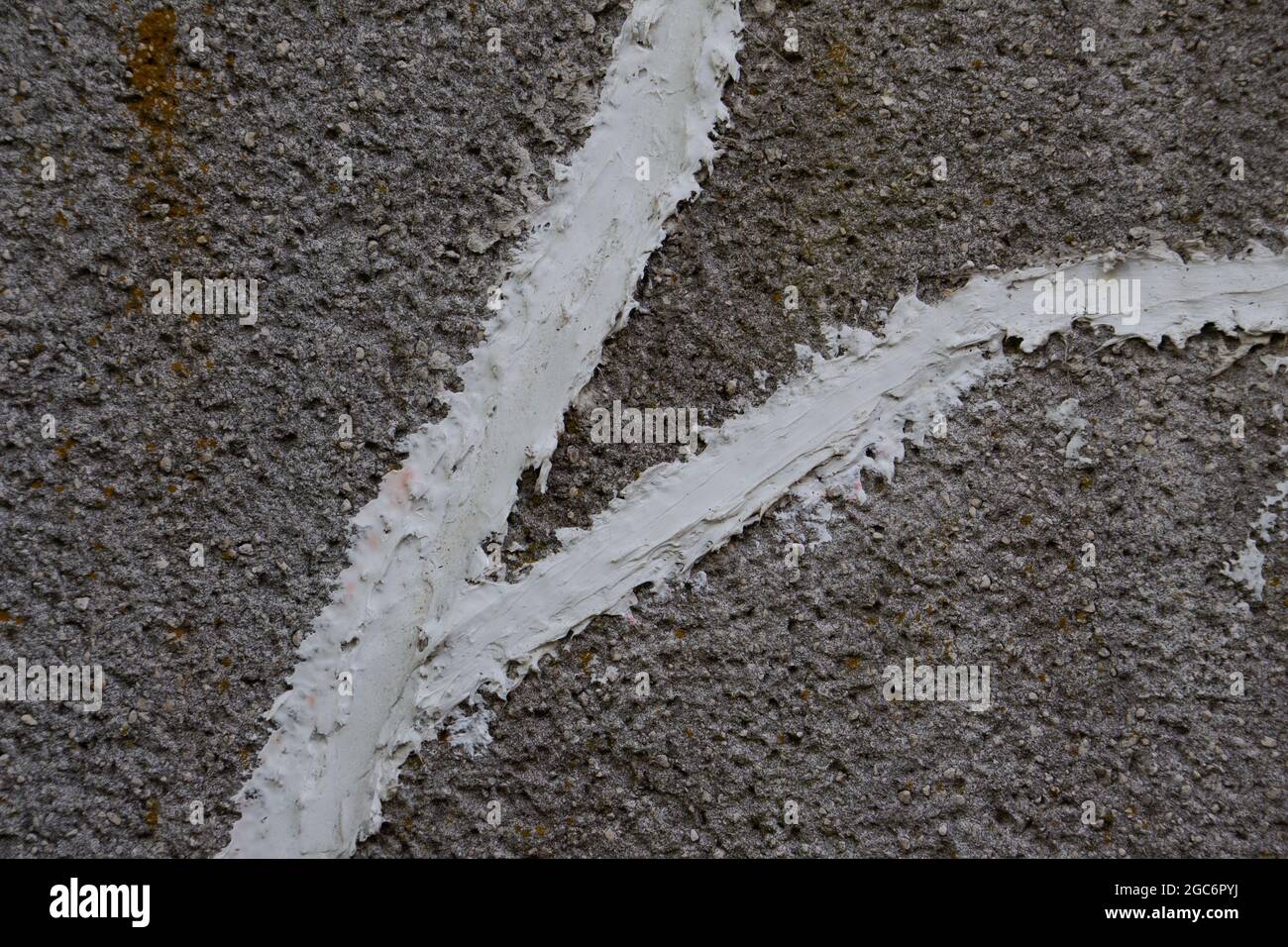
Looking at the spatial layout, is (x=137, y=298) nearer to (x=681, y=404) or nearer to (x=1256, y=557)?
(x=681, y=404)

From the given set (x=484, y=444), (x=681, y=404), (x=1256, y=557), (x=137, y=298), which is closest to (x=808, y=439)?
(x=681, y=404)

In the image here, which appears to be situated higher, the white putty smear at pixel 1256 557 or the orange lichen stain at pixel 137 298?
the orange lichen stain at pixel 137 298

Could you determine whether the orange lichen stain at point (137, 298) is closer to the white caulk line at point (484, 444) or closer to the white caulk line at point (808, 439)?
the white caulk line at point (484, 444)

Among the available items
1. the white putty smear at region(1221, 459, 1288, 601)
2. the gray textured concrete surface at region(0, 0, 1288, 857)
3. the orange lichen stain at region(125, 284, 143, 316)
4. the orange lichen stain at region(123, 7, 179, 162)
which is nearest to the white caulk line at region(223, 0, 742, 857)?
the gray textured concrete surface at region(0, 0, 1288, 857)

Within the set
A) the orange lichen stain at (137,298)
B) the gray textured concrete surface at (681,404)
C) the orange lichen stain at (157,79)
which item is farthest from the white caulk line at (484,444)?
the orange lichen stain at (157,79)

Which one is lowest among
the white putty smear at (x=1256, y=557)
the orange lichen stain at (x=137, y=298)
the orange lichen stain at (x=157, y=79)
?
the white putty smear at (x=1256, y=557)

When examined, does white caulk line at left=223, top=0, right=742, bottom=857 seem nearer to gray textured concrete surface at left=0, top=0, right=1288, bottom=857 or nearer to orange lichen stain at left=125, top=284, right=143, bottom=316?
gray textured concrete surface at left=0, top=0, right=1288, bottom=857
